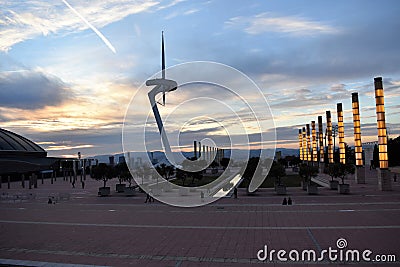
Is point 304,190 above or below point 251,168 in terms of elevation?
below

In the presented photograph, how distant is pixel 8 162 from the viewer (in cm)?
5744

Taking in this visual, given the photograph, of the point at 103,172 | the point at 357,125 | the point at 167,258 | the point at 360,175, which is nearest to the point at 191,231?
the point at 167,258

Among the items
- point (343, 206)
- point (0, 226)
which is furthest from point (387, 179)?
point (0, 226)

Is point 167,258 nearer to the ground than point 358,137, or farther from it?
nearer to the ground

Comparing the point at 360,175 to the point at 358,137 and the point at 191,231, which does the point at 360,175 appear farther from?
the point at 191,231

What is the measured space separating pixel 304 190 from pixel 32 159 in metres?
53.4

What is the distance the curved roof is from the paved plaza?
44.1 meters

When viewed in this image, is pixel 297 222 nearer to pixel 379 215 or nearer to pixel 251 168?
pixel 379 215

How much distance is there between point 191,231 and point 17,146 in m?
59.6

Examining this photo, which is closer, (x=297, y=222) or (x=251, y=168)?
(x=297, y=222)

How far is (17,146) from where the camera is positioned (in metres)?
63.6

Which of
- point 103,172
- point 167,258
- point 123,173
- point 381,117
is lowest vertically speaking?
point 167,258

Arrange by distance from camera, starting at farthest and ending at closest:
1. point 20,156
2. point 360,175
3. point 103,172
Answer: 1. point 20,156
2. point 360,175
3. point 103,172

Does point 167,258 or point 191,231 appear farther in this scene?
point 191,231
